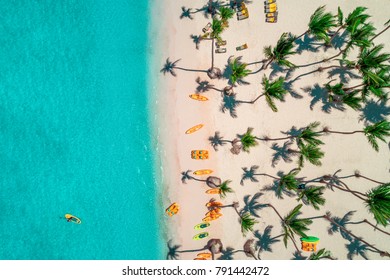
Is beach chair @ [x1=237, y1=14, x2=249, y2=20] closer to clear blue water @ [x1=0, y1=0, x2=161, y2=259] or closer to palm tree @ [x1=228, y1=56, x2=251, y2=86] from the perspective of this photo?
palm tree @ [x1=228, y1=56, x2=251, y2=86]

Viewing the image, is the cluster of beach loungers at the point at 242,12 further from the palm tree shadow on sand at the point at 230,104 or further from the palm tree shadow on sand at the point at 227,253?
the palm tree shadow on sand at the point at 227,253

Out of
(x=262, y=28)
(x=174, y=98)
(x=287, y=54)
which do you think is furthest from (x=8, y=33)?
(x=287, y=54)

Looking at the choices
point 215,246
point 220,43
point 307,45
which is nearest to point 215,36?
point 220,43

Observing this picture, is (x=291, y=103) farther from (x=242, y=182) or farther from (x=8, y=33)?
(x=8, y=33)

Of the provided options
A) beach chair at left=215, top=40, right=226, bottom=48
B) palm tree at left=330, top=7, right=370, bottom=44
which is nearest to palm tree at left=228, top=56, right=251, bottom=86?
beach chair at left=215, top=40, right=226, bottom=48

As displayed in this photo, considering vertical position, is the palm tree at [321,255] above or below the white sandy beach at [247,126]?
below

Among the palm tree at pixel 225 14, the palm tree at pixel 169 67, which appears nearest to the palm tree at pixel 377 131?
the palm tree at pixel 225 14
